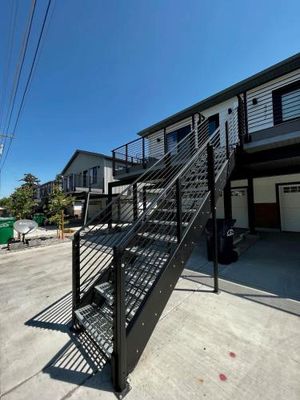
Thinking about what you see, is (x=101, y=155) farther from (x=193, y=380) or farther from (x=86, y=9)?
(x=193, y=380)

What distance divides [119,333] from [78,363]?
0.76 metres

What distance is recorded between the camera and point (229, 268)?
4.71 meters

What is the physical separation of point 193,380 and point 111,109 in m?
13.0

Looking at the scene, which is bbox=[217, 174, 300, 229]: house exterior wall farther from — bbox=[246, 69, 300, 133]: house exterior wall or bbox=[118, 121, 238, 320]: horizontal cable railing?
bbox=[118, 121, 238, 320]: horizontal cable railing

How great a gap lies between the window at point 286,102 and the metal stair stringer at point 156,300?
6109 mm

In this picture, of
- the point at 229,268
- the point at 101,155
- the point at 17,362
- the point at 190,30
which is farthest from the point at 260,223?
the point at 101,155

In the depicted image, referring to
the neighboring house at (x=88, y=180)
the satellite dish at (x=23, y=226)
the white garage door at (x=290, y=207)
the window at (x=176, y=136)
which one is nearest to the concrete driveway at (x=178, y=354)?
the satellite dish at (x=23, y=226)

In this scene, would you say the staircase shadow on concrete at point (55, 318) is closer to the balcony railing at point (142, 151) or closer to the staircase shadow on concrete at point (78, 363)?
the staircase shadow on concrete at point (78, 363)

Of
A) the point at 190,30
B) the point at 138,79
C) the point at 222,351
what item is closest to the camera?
the point at 222,351

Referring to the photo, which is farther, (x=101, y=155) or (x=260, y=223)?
(x=101, y=155)

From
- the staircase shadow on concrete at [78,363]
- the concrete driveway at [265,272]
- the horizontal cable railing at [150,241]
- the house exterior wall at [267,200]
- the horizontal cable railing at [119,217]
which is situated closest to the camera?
the staircase shadow on concrete at [78,363]

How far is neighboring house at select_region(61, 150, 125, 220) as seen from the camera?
16.1 meters

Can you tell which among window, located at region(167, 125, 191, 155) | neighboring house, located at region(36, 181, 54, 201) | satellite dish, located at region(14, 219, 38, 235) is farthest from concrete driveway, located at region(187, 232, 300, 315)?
neighboring house, located at region(36, 181, 54, 201)

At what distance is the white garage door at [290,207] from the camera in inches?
335
